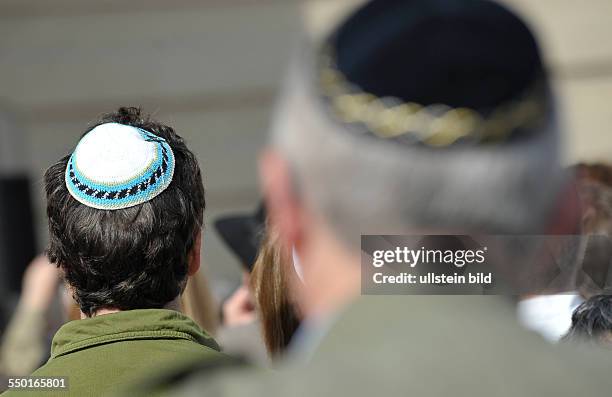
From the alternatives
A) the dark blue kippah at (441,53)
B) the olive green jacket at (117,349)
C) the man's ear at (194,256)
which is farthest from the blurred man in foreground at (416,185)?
the man's ear at (194,256)

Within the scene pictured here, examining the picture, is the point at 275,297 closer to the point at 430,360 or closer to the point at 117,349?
the point at 117,349

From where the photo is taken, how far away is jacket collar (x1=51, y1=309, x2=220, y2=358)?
1.71 m

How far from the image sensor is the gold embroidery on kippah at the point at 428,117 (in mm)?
894

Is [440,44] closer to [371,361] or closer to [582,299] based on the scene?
[371,361]

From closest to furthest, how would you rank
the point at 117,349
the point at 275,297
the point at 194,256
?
the point at 117,349 → the point at 194,256 → the point at 275,297

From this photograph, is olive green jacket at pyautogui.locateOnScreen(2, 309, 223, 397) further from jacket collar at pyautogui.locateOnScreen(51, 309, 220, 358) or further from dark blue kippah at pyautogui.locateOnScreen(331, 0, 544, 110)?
dark blue kippah at pyautogui.locateOnScreen(331, 0, 544, 110)

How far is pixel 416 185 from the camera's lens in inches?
34.7

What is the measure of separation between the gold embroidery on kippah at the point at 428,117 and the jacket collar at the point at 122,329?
88cm

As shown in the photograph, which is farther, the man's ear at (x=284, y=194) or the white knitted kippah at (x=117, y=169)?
the white knitted kippah at (x=117, y=169)

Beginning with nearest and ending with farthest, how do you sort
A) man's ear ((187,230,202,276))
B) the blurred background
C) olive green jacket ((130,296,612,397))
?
olive green jacket ((130,296,612,397))
man's ear ((187,230,202,276))
the blurred background

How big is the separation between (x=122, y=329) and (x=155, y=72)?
13.2 ft

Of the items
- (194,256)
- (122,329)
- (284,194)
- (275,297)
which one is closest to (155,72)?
(275,297)

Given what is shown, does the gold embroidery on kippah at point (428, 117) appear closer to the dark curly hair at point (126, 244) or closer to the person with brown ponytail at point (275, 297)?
the dark curly hair at point (126, 244)

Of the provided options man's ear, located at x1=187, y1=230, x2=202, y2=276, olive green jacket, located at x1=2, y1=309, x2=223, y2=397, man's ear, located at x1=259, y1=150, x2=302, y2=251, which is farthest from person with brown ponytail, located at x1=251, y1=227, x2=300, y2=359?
man's ear, located at x1=259, y1=150, x2=302, y2=251
